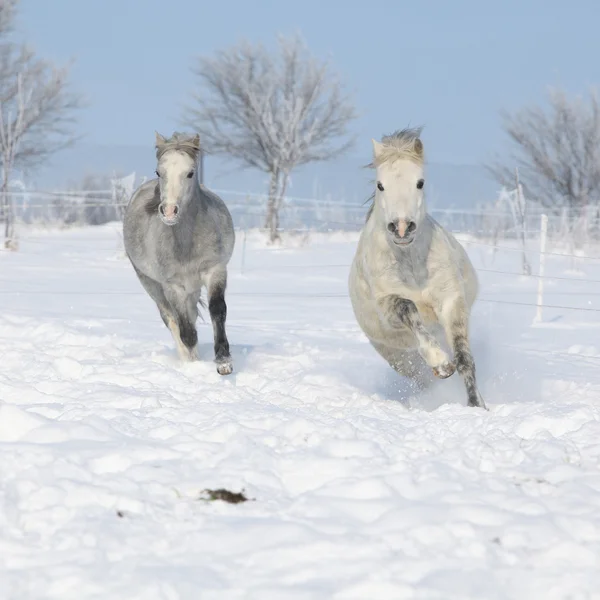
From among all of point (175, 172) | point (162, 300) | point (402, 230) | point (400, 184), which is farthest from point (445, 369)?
point (162, 300)

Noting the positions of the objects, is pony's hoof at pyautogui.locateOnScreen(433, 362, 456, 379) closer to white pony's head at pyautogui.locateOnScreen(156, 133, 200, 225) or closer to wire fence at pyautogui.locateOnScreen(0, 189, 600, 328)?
white pony's head at pyautogui.locateOnScreen(156, 133, 200, 225)

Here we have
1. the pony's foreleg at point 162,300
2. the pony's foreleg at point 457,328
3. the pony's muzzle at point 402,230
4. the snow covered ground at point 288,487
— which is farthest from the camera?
the pony's foreleg at point 162,300

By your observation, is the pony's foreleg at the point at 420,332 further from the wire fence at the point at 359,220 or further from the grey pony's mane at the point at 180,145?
the wire fence at the point at 359,220

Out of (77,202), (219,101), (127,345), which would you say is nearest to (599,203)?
(219,101)

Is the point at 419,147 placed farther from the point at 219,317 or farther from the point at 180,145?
the point at 219,317

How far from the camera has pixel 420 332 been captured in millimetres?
5520

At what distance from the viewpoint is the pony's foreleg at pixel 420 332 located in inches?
211

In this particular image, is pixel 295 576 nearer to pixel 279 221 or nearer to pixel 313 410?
pixel 313 410

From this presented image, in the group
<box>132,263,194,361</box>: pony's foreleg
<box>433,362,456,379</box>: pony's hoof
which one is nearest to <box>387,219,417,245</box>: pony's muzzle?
<box>433,362,456,379</box>: pony's hoof

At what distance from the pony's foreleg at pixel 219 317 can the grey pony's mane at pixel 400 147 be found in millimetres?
1835

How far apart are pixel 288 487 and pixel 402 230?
6.59 feet

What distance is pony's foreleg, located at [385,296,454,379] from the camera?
5352mm

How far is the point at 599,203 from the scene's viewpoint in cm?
2866

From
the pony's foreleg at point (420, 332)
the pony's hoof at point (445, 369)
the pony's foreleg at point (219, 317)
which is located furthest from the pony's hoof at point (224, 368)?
the pony's hoof at point (445, 369)
